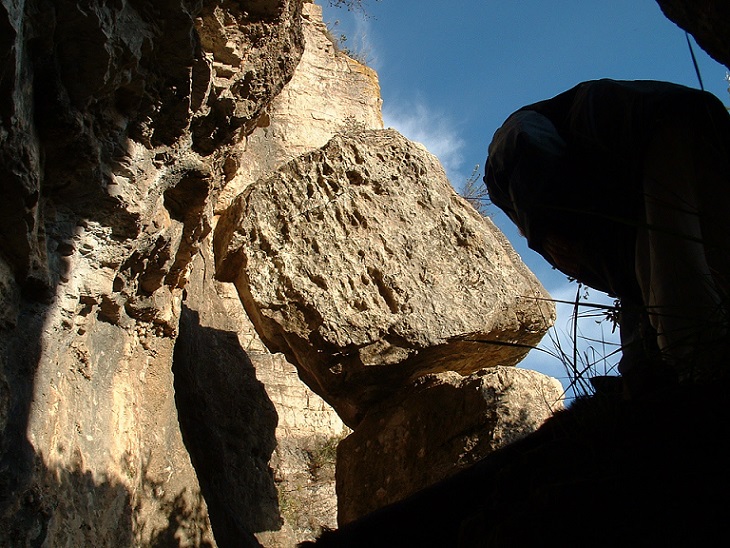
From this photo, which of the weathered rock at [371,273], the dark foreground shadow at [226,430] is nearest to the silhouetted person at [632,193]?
the weathered rock at [371,273]

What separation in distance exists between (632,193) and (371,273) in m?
2.58

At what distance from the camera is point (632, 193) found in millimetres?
2441

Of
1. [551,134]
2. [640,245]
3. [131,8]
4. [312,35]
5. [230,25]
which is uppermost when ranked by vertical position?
[312,35]

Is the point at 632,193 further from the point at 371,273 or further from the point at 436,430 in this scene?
the point at 371,273

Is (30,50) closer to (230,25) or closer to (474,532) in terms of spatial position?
(230,25)

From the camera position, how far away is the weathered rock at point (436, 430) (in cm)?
419

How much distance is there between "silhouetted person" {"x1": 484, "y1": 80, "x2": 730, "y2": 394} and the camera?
203 cm

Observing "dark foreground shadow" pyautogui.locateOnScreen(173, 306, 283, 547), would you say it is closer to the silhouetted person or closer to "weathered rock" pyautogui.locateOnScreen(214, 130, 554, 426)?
"weathered rock" pyautogui.locateOnScreen(214, 130, 554, 426)

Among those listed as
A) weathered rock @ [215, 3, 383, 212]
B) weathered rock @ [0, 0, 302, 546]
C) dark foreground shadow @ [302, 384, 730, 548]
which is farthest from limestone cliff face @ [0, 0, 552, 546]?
weathered rock @ [215, 3, 383, 212]

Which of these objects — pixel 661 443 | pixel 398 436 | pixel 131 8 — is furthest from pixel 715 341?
pixel 398 436

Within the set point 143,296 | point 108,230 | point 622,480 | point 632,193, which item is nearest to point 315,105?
point 143,296

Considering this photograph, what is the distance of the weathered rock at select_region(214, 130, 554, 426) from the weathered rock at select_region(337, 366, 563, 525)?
0.19 meters

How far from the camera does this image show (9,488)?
2582 millimetres

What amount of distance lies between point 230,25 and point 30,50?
1.54 m
